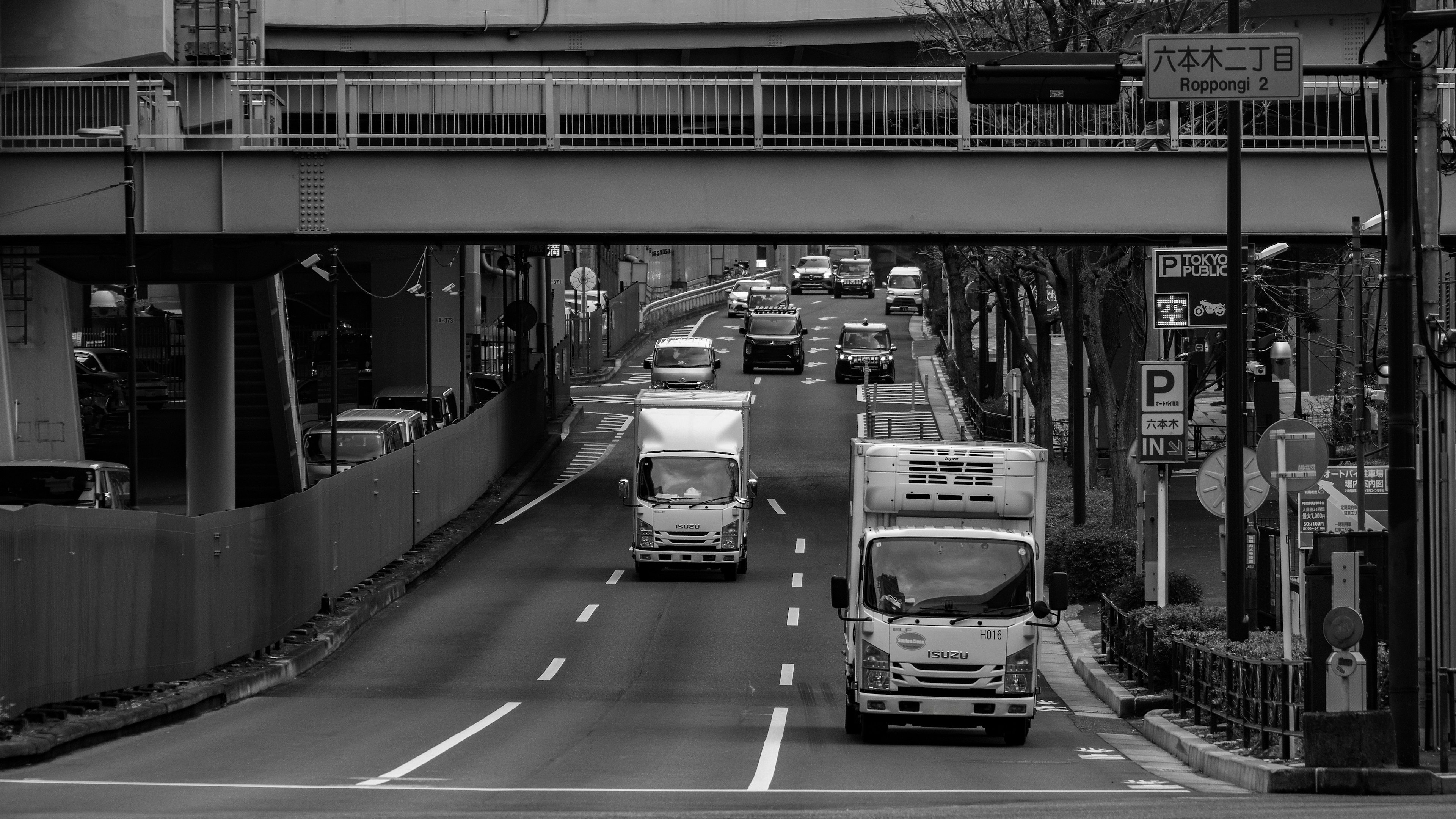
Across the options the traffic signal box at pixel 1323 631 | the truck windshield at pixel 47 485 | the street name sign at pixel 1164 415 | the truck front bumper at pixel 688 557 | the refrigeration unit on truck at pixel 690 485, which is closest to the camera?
the traffic signal box at pixel 1323 631

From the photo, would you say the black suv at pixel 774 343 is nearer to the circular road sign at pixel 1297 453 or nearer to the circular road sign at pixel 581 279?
the circular road sign at pixel 581 279

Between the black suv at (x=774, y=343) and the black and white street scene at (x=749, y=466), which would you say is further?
the black suv at (x=774, y=343)

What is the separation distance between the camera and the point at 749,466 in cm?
3484

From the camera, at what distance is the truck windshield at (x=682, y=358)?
6081 centimetres

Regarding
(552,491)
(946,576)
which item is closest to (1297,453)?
(946,576)

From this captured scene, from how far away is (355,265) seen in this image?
228 feet

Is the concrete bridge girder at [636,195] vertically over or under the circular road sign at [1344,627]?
over

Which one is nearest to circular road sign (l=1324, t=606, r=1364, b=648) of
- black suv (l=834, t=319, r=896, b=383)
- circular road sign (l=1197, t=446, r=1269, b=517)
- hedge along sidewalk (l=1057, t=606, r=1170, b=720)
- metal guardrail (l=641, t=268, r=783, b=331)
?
circular road sign (l=1197, t=446, r=1269, b=517)

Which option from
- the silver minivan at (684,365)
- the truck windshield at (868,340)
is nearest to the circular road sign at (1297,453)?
the silver minivan at (684,365)

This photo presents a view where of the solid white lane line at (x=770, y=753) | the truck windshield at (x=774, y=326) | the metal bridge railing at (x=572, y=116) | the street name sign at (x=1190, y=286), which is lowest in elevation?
the solid white lane line at (x=770, y=753)

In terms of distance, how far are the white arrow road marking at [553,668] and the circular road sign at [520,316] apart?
3131 centimetres

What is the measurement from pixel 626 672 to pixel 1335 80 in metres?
15.5

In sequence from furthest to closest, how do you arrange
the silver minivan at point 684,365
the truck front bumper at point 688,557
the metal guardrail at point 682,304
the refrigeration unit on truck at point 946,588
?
the metal guardrail at point 682,304, the silver minivan at point 684,365, the truck front bumper at point 688,557, the refrigeration unit on truck at point 946,588

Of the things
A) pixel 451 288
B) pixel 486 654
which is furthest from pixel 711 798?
pixel 451 288
